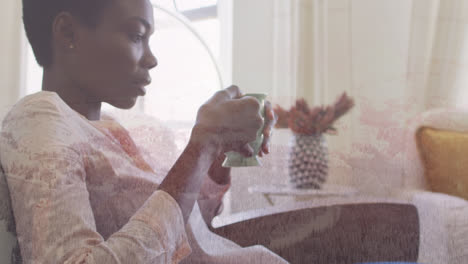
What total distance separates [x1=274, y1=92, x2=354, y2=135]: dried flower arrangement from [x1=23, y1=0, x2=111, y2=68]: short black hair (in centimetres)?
16

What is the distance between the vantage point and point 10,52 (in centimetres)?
30

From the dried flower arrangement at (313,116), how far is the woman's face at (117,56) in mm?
114

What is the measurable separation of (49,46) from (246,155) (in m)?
0.18

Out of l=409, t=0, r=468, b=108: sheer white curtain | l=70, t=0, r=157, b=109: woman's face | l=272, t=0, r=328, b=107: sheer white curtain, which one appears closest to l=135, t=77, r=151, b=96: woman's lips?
l=70, t=0, r=157, b=109: woman's face

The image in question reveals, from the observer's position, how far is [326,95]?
296 millimetres

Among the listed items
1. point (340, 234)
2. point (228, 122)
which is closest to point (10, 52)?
point (228, 122)

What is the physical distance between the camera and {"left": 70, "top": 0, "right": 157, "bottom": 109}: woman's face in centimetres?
28

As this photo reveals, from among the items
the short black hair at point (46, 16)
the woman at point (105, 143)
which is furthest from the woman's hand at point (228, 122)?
the short black hair at point (46, 16)

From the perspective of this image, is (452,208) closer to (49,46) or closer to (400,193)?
(400,193)

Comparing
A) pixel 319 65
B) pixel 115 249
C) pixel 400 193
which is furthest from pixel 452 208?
pixel 115 249

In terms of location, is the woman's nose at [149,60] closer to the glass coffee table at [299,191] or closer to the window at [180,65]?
the window at [180,65]

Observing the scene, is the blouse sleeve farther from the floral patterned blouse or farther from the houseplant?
the houseplant

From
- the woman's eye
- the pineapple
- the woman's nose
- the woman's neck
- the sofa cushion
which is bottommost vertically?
the sofa cushion

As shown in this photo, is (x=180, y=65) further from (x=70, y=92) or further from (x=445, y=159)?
(x=445, y=159)
